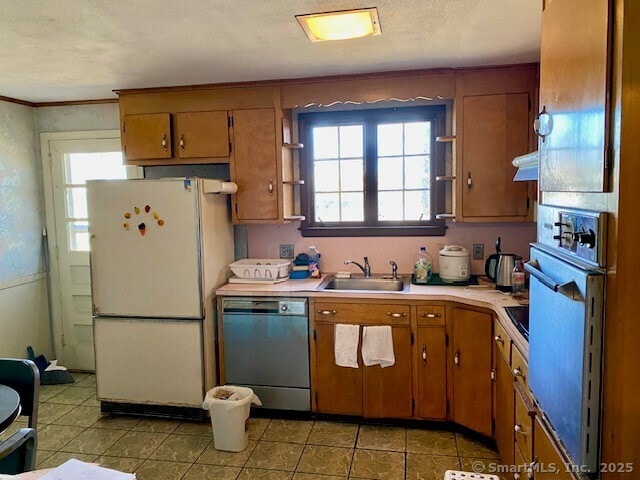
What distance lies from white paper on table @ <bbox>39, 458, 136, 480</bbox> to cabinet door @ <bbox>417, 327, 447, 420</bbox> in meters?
2.05

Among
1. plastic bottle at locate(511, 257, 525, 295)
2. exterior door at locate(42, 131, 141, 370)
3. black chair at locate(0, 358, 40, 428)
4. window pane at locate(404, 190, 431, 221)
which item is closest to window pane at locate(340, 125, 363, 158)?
window pane at locate(404, 190, 431, 221)

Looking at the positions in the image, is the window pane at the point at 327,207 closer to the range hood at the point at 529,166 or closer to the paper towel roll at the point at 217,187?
the paper towel roll at the point at 217,187

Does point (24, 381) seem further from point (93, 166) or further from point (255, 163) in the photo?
Answer: point (93, 166)

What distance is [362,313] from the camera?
3.01 metres

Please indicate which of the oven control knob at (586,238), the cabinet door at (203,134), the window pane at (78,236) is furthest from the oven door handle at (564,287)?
the window pane at (78,236)

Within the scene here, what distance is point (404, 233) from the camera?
11.5 ft

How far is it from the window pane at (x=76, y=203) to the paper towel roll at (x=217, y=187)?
63.0 inches

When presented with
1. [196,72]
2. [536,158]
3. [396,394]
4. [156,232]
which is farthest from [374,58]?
[396,394]

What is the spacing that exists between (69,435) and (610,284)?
10.7 feet

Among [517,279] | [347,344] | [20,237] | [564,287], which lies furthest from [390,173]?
[20,237]

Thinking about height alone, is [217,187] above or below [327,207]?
above

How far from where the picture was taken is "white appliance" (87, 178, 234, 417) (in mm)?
3098

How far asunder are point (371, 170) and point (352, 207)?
0.32 metres

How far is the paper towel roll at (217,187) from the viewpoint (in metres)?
3.10
